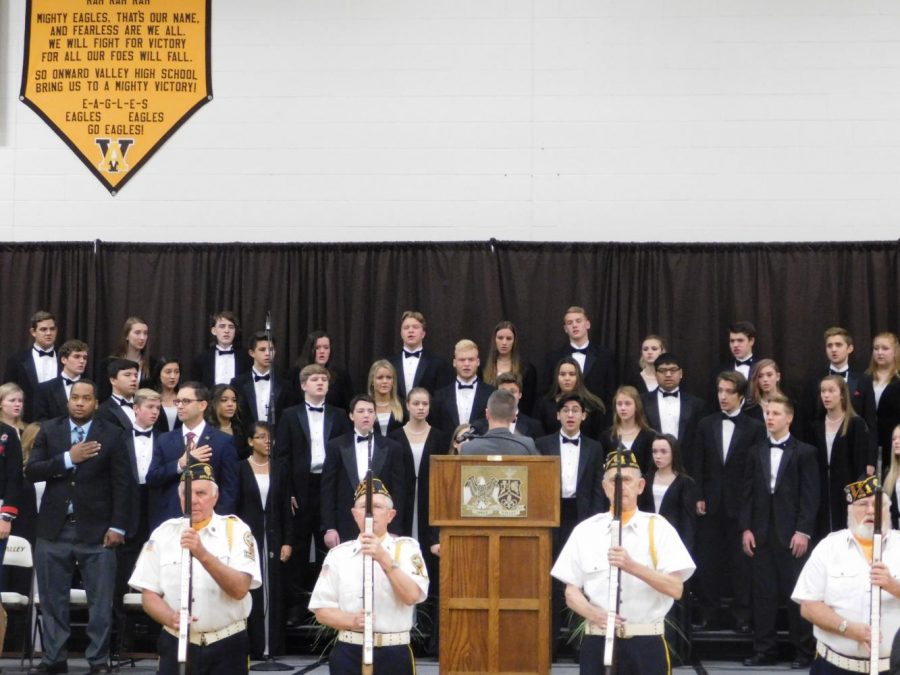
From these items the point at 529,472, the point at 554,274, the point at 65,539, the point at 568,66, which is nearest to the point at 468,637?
the point at 529,472

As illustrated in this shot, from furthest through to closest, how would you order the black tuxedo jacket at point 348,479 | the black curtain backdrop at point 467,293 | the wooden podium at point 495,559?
the black curtain backdrop at point 467,293
the black tuxedo jacket at point 348,479
the wooden podium at point 495,559

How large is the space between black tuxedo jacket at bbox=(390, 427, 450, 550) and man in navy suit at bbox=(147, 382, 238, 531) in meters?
1.32

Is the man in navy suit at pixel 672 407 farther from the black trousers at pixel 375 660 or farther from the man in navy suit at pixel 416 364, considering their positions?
the black trousers at pixel 375 660

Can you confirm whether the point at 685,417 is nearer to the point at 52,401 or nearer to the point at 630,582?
the point at 630,582

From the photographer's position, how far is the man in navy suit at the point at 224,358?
12.6 meters

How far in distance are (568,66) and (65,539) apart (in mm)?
6437

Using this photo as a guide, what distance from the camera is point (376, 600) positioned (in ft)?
24.1

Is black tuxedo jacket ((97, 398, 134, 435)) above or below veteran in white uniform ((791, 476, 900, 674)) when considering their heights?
above

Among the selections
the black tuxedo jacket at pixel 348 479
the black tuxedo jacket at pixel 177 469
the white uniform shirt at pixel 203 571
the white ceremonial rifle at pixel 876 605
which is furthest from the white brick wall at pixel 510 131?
the white ceremonial rifle at pixel 876 605

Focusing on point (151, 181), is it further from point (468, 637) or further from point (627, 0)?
point (468, 637)

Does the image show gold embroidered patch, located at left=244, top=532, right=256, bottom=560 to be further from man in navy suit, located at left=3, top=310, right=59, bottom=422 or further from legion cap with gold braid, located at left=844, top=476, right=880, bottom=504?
man in navy suit, located at left=3, top=310, right=59, bottom=422

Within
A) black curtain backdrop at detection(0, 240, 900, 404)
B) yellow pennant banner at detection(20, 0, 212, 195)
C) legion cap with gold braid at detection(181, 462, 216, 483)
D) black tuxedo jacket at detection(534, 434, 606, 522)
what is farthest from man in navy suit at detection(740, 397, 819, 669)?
yellow pennant banner at detection(20, 0, 212, 195)

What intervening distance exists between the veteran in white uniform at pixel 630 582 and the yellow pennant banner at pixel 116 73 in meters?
7.75

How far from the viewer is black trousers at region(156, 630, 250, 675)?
24.0ft
